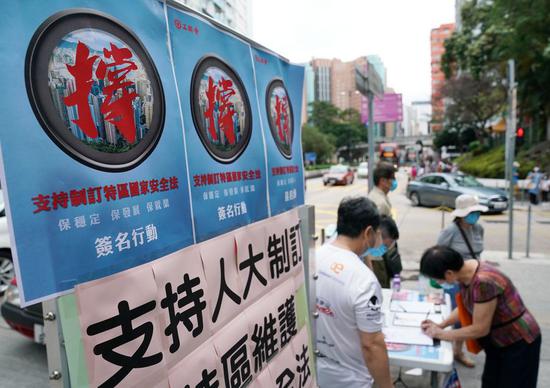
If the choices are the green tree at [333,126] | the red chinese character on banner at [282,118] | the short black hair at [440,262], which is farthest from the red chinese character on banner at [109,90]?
the green tree at [333,126]

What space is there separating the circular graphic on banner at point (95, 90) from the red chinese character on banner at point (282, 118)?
764 millimetres

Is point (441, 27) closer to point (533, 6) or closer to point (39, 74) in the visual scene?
point (533, 6)

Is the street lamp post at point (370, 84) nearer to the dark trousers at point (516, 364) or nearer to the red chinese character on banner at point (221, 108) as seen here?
the dark trousers at point (516, 364)

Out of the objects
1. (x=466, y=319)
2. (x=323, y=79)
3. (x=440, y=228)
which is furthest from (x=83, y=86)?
(x=323, y=79)

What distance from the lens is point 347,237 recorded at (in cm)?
222

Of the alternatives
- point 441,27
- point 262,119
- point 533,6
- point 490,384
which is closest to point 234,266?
point 262,119

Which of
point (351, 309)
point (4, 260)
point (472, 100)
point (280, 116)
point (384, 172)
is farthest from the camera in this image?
point (472, 100)

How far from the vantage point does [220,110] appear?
1.46m

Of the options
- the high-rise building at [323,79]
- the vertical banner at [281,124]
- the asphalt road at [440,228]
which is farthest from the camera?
the high-rise building at [323,79]

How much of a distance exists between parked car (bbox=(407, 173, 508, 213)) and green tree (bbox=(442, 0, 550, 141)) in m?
4.36

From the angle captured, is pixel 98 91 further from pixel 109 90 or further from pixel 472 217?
pixel 472 217

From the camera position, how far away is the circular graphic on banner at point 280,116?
1.81 m

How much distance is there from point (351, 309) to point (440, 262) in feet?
2.78

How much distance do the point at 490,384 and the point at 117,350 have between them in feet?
8.46
